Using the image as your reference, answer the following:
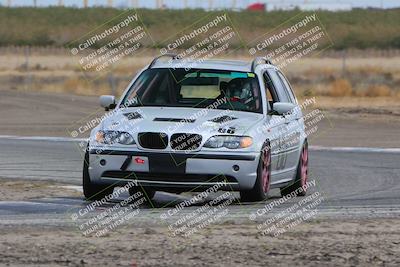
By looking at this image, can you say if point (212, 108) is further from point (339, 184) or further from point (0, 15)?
point (0, 15)

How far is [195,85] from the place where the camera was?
13.5 metres

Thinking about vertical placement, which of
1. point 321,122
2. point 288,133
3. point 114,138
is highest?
point 114,138

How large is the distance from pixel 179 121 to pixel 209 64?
166 cm

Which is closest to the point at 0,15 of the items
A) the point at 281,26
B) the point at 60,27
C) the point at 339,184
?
the point at 60,27

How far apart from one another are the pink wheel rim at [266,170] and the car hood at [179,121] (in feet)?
1.16

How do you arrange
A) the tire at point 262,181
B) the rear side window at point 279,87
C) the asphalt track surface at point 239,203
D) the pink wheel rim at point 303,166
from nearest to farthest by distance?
1. the asphalt track surface at point 239,203
2. the tire at point 262,181
3. the rear side window at point 279,87
4. the pink wheel rim at point 303,166

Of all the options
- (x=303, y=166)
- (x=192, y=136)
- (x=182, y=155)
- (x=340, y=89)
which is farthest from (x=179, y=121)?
(x=340, y=89)

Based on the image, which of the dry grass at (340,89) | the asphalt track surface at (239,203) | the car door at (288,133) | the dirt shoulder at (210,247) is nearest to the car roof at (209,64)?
the car door at (288,133)

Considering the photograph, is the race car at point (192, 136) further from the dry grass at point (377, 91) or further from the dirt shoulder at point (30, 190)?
the dry grass at point (377, 91)

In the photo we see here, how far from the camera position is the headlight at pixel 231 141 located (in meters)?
12.1

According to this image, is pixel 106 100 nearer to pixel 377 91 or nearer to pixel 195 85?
pixel 195 85

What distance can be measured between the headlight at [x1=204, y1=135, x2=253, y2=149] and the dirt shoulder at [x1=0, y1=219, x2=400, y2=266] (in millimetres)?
2000

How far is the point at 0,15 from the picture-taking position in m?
96.8

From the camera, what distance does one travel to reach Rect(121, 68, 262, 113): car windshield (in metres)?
13.2
